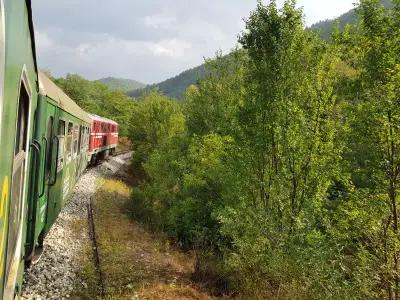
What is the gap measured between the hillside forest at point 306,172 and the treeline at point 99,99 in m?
44.0

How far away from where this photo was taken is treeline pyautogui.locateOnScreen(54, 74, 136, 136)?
70.3 metres

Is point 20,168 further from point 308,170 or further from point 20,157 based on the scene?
point 308,170

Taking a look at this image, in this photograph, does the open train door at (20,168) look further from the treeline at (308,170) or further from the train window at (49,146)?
the treeline at (308,170)

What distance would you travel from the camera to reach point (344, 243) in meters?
8.81

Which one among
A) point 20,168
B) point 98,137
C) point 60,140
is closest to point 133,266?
point 60,140

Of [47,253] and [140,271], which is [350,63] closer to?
[140,271]

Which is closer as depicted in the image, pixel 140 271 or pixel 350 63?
→ pixel 350 63

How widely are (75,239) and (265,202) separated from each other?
5.79 m

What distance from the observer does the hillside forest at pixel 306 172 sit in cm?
831

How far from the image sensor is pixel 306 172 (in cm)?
1154

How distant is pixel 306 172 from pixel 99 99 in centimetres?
8428

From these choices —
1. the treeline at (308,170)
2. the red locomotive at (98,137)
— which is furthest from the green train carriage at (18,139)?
the red locomotive at (98,137)

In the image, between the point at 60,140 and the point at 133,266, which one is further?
the point at 133,266

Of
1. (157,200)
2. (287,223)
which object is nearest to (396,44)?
(287,223)
